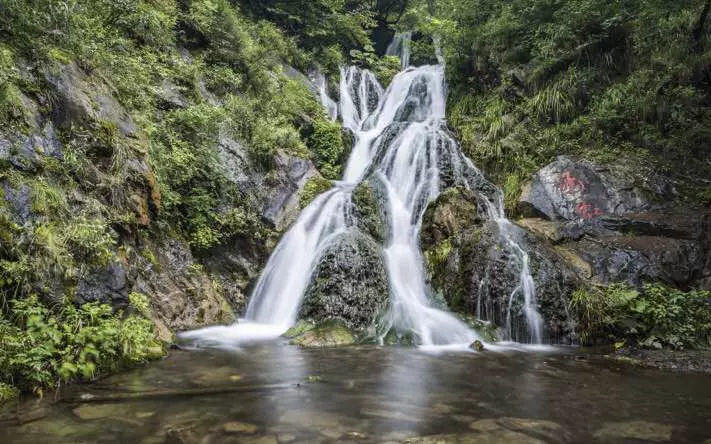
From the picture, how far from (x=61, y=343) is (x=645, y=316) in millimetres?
8387

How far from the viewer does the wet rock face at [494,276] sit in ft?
26.3

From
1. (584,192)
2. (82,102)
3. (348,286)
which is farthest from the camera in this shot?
(584,192)

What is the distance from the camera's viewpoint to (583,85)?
12.6 m

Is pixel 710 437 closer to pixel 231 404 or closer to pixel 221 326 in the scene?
pixel 231 404

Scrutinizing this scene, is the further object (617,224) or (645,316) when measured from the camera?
(617,224)

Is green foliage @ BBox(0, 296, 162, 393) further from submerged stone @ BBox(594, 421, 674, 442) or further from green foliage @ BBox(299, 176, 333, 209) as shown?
green foliage @ BBox(299, 176, 333, 209)

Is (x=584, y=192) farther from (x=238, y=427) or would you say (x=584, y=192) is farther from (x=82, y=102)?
(x=82, y=102)

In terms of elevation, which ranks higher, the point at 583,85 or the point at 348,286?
the point at 583,85

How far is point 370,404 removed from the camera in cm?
419

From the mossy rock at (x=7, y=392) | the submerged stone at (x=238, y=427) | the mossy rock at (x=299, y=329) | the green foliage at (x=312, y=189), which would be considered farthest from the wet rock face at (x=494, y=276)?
the mossy rock at (x=7, y=392)

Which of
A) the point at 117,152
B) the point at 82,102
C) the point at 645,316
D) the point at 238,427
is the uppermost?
the point at 82,102

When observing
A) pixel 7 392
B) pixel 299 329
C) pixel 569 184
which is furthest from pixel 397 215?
pixel 7 392

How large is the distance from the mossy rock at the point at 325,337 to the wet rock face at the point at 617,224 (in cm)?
488

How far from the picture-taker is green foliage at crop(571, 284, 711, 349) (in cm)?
725
